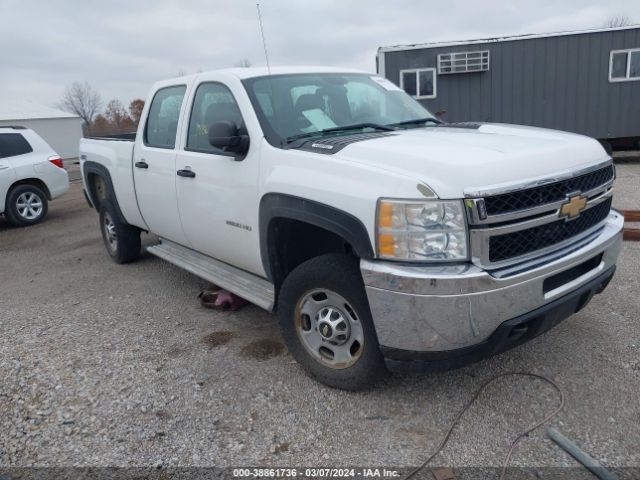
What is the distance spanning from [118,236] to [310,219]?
378 cm

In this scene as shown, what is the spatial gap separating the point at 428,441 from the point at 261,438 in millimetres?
880

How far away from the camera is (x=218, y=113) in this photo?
3949 millimetres

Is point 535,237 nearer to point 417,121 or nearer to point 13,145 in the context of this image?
point 417,121

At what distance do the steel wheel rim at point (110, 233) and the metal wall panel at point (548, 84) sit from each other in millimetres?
9399

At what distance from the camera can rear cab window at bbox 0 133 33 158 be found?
31.2ft

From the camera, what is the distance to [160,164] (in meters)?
4.53

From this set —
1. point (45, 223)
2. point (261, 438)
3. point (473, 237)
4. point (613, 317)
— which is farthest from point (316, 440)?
point (45, 223)

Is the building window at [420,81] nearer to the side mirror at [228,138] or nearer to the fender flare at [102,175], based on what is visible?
the fender flare at [102,175]

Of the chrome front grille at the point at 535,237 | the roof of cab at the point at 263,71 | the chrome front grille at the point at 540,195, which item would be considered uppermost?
the roof of cab at the point at 263,71

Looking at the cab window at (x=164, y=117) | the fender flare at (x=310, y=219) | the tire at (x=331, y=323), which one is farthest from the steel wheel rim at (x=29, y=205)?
the tire at (x=331, y=323)

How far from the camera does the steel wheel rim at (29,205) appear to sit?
380 inches

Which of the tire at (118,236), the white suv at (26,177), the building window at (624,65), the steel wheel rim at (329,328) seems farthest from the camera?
the building window at (624,65)

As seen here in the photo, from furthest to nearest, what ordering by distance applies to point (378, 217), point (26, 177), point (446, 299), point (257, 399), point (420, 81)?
point (420, 81) → point (26, 177) → point (257, 399) → point (378, 217) → point (446, 299)

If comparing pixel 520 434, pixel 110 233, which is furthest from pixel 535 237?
pixel 110 233
